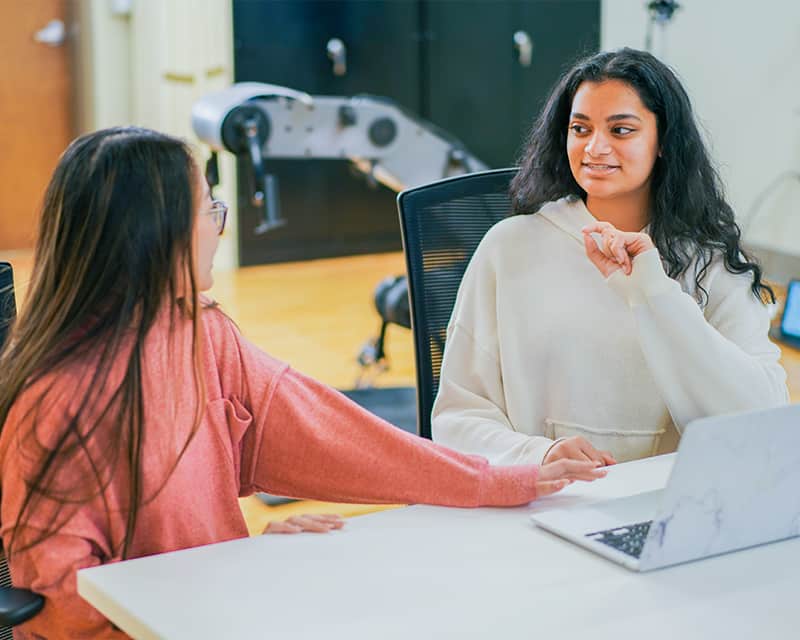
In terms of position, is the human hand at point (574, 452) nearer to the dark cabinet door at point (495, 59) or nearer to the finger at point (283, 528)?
the finger at point (283, 528)

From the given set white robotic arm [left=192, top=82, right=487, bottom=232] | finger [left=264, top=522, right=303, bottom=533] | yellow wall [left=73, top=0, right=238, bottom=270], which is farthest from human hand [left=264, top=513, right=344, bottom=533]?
yellow wall [left=73, top=0, right=238, bottom=270]

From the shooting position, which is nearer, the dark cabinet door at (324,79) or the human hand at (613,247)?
the human hand at (613,247)

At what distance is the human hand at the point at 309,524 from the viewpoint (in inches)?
53.9

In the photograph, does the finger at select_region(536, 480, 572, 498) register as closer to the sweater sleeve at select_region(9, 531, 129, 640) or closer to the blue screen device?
the sweater sleeve at select_region(9, 531, 129, 640)

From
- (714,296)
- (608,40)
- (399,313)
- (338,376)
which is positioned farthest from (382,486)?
(608,40)

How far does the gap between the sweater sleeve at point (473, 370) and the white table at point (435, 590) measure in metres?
0.44

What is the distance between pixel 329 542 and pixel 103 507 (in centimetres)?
24

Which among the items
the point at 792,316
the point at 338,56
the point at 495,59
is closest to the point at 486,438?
the point at 792,316

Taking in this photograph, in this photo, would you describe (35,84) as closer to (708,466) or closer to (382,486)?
(382,486)

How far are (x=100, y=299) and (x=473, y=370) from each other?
0.73 metres

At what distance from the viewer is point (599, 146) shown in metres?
1.80

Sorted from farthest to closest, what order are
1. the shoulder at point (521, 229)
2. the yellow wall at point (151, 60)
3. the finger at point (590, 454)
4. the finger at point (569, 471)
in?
the yellow wall at point (151, 60), the shoulder at point (521, 229), the finger at point (590, 454), the finger at point (569, 471)

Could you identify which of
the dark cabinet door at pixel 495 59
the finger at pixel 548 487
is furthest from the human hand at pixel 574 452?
the dark cabinet door at pixel 495 59

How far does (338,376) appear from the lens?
4.12 meters
